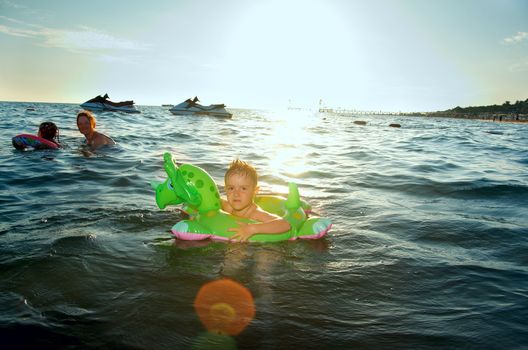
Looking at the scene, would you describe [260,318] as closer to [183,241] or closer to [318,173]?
[183,241]

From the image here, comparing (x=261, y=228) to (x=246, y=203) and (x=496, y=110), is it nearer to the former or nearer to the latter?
(x=246, y=203)

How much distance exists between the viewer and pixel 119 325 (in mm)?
2615

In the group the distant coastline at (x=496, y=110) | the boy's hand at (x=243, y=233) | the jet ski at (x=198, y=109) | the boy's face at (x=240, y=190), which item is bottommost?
the boy's hand at (x=243, y=233)

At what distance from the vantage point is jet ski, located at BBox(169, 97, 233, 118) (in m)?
41.2

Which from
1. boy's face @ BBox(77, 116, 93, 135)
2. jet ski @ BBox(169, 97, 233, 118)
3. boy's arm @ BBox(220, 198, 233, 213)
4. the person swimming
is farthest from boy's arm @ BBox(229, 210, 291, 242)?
jet ski @ BBox(169, 97, 233, 118)

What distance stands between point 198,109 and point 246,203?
127 ft

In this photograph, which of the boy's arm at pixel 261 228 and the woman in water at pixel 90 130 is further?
the woman in water at pixel 90 130

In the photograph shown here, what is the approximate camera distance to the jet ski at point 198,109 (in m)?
41.2

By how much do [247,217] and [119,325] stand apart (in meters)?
2.23

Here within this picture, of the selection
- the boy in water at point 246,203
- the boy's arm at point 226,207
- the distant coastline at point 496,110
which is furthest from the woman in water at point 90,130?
the distant coastline at point 496,110

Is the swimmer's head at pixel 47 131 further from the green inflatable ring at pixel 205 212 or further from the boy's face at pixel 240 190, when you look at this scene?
the boy's face at pixel 240 190

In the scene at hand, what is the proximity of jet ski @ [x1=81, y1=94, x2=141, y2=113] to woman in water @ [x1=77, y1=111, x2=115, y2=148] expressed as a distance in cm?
2892

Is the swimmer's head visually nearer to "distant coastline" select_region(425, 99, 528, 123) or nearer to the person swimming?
the person swimming

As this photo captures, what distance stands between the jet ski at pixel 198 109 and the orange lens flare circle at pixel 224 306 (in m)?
38.8
